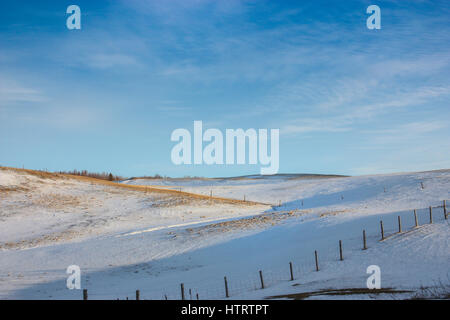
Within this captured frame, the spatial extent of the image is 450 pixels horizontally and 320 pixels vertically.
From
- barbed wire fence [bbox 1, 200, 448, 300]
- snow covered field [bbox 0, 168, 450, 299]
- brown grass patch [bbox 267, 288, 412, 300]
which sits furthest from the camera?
snow covered field [bbox 0, 168, 450, 299]

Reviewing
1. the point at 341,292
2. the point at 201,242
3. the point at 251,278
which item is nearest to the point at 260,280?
the point at 251,278

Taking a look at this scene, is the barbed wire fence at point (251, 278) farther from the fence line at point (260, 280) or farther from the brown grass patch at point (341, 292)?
the brown grass patch at point (341, 292)

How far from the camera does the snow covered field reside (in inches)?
869

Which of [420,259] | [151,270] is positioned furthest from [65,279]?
[420,259]

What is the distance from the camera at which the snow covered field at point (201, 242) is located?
2208 cm

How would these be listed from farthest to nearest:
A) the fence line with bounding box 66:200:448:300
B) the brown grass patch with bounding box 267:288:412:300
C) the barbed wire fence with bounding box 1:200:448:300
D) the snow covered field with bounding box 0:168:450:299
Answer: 1. the snow covered field with bounding box 0:168:450:299
2. the barbed wire fence with bounding box 1:200:448:300
3. the fence line with bounding box 66:200:448:300
4. the brown grass patch with bounding box 267:288:412:300

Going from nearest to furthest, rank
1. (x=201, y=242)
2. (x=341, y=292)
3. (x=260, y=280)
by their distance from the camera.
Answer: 1. (x=341, y=292)
2. (x=260, y=280)
3. (x=201, y=242)

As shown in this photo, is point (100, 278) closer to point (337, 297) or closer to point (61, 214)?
point (337, 297)

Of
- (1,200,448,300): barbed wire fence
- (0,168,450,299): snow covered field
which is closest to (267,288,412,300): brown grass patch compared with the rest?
(0,168,450,299): snow covered field

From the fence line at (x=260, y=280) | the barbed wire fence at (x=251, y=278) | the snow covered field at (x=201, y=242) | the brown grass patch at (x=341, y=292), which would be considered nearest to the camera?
the brown grass patch at (x=341, y=292)

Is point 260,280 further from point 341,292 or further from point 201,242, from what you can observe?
point 201,242

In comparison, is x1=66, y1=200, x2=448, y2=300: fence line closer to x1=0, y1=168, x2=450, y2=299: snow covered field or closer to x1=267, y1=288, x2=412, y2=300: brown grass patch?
x1=0, y1=168, x2=450, y2=299: snow covered field

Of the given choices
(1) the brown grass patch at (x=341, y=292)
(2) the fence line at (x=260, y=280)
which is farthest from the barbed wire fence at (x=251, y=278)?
(1) the brown grass patch at (x=341, y=292)

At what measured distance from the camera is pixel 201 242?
36062 millimetres
